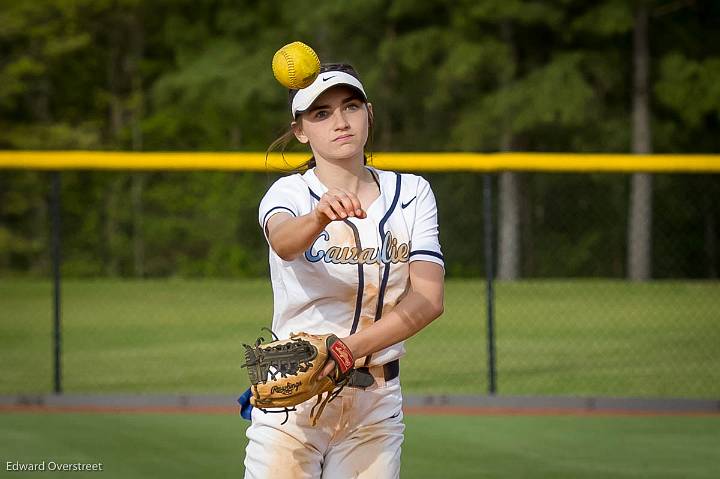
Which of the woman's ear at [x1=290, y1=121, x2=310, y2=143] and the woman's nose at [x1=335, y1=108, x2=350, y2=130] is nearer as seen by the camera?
the woman's nose at [x1=335, y1=108, x2=350, y2=130]

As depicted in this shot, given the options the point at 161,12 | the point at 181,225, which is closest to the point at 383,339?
the point at 181,225

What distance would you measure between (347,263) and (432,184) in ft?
73.9

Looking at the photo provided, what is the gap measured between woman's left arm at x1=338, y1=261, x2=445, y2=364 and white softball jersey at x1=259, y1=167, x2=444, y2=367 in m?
0.05

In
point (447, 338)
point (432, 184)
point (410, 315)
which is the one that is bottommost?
point (447, 338)

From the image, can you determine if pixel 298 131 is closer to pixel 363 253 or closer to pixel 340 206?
pixel 363 253

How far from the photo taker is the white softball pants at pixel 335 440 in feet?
12.9

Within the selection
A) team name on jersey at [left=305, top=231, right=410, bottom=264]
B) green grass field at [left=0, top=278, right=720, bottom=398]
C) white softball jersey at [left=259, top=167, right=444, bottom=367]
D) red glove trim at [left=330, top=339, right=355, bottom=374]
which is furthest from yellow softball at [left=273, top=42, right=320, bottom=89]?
green grass field at [left=0, top=278, right=720, bottom=398]

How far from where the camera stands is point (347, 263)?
3871 millimetres

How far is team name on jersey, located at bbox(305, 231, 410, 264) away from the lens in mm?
3854

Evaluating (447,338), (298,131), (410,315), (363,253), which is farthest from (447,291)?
(410,315)

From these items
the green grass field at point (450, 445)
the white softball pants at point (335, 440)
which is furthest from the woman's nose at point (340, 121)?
the green grass field at point (450, 445)

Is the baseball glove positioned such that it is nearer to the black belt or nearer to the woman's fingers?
the black belt

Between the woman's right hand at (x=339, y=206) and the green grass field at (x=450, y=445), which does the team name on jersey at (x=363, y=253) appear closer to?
the woman's right hand at (x=339, y=206)

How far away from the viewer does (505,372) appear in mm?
12484
